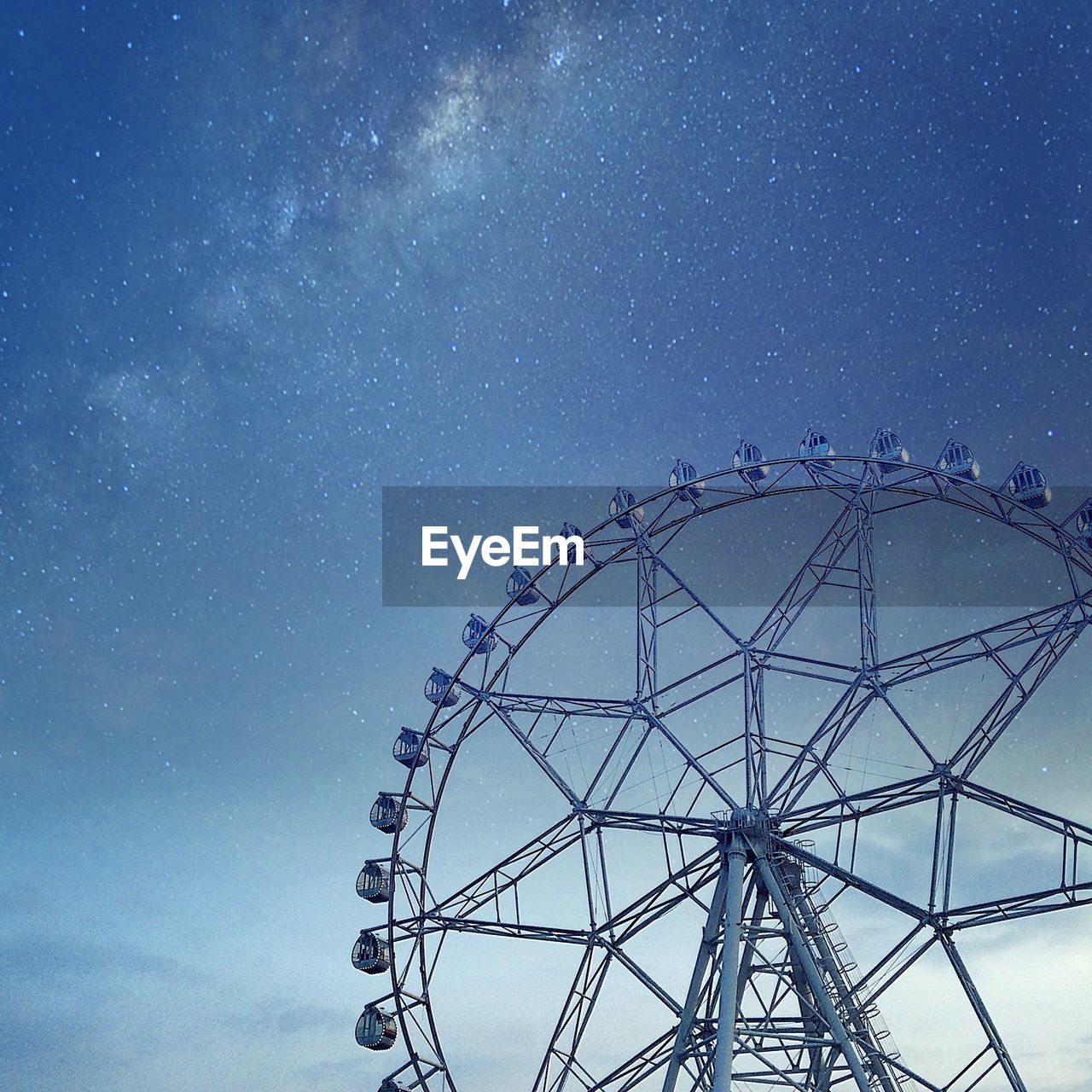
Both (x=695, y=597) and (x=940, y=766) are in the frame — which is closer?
(x=940, y=766)

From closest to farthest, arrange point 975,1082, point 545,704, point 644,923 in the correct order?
1. point 975,1082
2. point 644,923
3. point 545,704

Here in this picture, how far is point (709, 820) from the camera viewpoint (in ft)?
81.4

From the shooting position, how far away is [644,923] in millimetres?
24812

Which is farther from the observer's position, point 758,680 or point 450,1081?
point 450,1081

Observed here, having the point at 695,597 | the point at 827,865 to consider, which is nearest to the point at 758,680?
the point at 695,597

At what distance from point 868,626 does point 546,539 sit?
8.06 m

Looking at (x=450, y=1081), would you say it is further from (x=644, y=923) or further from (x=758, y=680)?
(x=758, y=680)

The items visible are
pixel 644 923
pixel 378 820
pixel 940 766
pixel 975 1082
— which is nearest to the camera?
pixel 975 1082

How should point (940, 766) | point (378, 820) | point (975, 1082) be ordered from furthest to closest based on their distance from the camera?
1. point (378, 820)
2. point (940, 766)
3. point (975, 1082)

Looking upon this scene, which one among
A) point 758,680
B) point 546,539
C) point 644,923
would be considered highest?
point 546,539

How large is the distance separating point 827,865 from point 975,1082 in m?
4.88

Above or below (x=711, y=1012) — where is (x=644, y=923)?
above

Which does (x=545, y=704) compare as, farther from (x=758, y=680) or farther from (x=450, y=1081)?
(x=450, y=1081)

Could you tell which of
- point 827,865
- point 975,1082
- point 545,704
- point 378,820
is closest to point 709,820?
point 827,865
